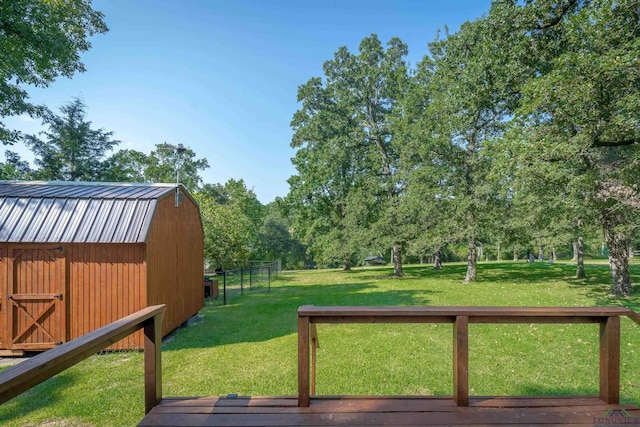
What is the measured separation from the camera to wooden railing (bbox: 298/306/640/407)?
217cm

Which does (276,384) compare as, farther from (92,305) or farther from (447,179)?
(447,179)

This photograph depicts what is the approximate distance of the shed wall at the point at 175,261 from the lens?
5676 millimetres

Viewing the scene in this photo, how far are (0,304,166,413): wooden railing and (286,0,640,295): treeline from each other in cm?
809

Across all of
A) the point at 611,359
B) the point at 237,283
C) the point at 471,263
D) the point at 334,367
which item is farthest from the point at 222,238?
the point at 611,359

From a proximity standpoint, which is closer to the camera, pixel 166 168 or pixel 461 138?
pixel 461 138

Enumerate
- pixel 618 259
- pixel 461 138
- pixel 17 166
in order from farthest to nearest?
pixel 17 166 < pixel 461 138 < pixel 618 259

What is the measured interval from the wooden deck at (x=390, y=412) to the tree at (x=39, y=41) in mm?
9991

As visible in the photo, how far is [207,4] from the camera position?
26.1ft

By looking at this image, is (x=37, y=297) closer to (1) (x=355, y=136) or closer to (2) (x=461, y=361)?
(2) (x=461, y=361)

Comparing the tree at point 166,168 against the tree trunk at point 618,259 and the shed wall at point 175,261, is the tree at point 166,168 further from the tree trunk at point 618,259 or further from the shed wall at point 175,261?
the tree trunk at point 618,259

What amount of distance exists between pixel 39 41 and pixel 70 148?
1633 cm

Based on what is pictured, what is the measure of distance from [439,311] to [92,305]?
19.8 feet

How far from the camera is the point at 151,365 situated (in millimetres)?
2293

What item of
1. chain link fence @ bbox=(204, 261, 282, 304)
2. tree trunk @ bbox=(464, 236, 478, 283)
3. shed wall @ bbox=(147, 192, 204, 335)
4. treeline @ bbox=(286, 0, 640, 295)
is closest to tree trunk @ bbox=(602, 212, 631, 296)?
treeline @ bbox=(286, 0, 640, 295)
